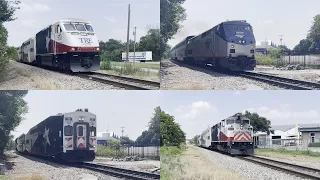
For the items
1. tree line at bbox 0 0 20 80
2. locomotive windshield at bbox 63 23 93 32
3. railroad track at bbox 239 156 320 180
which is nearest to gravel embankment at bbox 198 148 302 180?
railroad track at bbox 239 156 320 180

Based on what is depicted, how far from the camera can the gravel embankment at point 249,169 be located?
7.51m

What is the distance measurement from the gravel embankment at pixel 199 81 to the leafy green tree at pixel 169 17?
38 cm

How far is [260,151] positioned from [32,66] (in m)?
4.64

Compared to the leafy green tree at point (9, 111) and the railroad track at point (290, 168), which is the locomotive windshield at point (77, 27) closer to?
the leafy green tree at point (9, 111)

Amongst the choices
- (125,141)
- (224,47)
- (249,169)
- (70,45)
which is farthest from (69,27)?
(249,169)

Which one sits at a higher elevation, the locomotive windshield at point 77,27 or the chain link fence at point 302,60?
the locomotive windshield at point 77,27

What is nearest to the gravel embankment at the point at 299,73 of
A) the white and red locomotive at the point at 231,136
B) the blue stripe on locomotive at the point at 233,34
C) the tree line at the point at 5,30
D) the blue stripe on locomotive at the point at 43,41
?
the blue stripe on locomotive at the point at 233,34

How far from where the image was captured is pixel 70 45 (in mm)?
8141

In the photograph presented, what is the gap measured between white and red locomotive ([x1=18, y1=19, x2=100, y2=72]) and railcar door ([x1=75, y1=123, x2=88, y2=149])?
3.28 ft

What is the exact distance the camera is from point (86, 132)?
8195 millimetres

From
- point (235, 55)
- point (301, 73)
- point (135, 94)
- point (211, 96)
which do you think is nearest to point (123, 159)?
point (135, 94)

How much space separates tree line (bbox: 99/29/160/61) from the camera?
780 centimetres

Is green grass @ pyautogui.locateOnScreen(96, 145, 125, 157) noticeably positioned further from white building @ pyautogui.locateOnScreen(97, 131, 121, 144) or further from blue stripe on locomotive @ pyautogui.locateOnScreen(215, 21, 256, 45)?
blue stripe on locomotive @ pyautogui.locateOnScreen(215, 21, 256, 45)

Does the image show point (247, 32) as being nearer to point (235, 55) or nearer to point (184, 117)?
point (235, 55)
